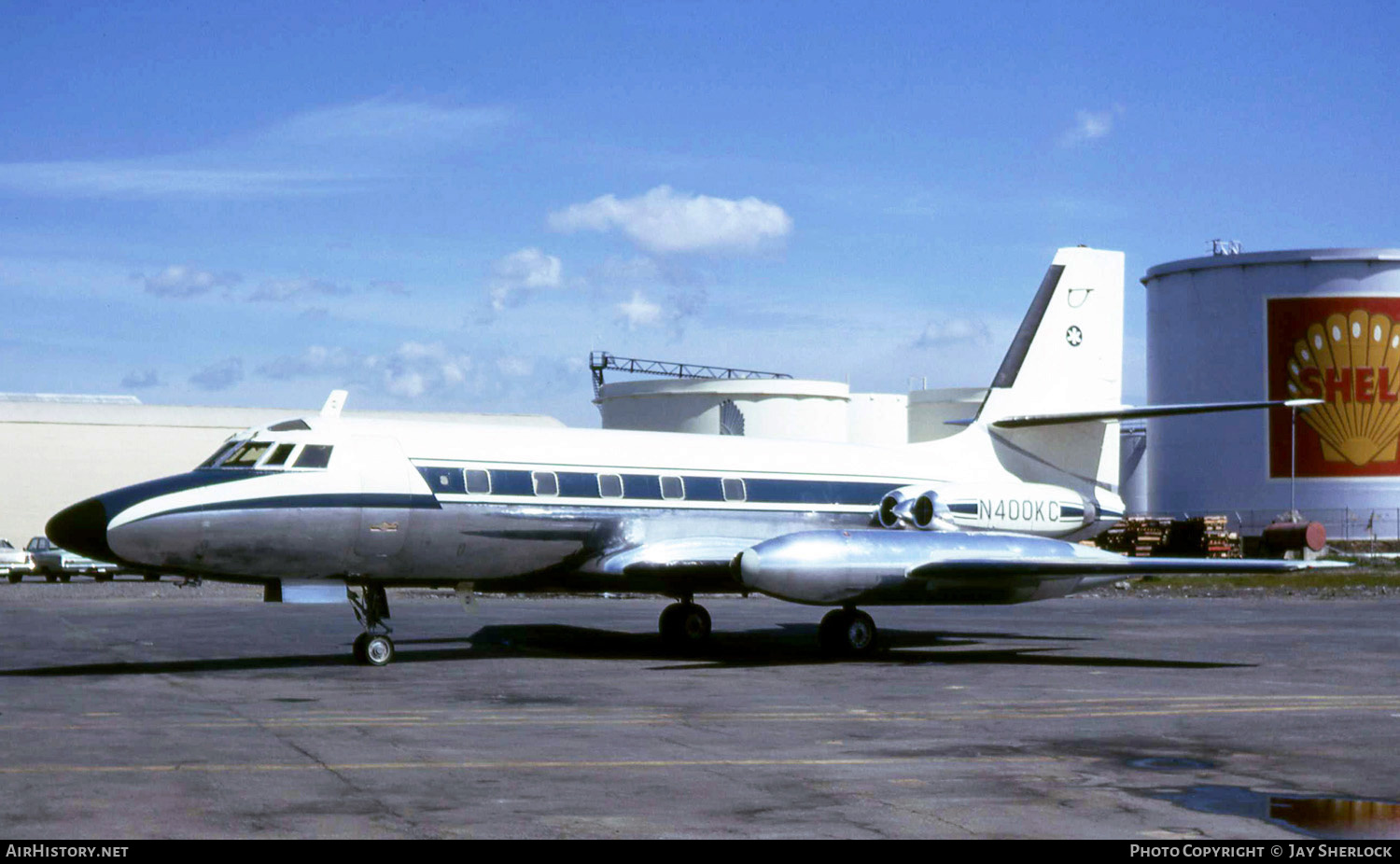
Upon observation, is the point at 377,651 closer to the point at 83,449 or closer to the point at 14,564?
the point at 14,564

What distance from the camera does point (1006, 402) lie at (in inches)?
1055

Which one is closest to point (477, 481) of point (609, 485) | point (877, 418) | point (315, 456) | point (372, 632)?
point (609, 485)

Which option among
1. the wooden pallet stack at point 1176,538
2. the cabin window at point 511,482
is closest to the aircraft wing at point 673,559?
the cabin window at point 511,482

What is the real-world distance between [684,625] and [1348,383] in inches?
2165

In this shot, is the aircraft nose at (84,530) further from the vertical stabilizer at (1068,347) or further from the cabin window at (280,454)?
the vertical stabilizer at (1068,347)

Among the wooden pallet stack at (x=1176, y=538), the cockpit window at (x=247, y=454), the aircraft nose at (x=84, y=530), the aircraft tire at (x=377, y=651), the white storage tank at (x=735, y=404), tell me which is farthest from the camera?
the white storage tank at (x=735, y=404)

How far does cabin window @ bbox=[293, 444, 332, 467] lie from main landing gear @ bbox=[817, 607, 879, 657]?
25.5ft

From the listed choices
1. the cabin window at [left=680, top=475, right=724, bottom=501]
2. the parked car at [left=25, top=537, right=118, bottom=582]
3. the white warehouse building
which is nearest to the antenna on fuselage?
the cabin window at [left=680, top=475, right=724, bottom=501]

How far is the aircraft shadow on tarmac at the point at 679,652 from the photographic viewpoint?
2091 centimetres

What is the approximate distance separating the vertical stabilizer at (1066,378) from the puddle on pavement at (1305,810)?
53.8ft

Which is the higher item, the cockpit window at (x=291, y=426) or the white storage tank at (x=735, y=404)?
the white storage tank at (x=735, y=404)

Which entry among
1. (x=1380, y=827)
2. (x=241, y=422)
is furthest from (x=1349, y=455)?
(x=1380, y=827)

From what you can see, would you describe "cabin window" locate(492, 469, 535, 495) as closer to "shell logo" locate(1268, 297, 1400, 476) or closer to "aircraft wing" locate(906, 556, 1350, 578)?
"aircraft wing" locate(906, 556, 1350, 578)

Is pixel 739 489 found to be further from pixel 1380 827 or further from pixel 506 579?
pixel 1380 827
